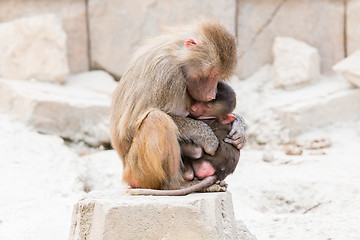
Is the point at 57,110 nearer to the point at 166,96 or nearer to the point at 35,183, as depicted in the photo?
the point at 35,183

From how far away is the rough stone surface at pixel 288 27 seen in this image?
6.61 m

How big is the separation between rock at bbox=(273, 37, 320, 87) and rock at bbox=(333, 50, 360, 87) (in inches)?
15.0

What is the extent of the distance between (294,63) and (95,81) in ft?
7.75

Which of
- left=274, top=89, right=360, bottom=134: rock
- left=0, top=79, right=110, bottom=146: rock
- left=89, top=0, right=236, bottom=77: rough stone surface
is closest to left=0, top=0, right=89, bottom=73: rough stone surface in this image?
left=89, top=0, right=236, bottom=77: rough stone surface

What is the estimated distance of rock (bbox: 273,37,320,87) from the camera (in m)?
6.41

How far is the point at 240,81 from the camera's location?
6.75m

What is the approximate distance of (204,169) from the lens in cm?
294

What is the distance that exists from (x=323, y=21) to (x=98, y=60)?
278 cm

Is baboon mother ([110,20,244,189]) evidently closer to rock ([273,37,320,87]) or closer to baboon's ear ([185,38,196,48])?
baboon's ear ([185,38,196,48])

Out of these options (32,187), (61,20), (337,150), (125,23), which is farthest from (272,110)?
(32,187)

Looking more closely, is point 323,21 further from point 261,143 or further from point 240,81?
point 261,143

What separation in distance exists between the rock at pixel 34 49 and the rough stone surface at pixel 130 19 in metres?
0.52

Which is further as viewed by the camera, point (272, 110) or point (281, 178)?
point (272, 110)

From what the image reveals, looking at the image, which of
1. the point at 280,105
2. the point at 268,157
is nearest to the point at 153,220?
the point at 268,157
